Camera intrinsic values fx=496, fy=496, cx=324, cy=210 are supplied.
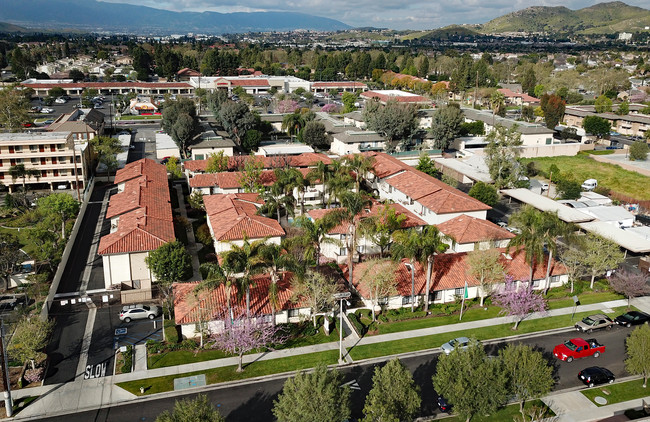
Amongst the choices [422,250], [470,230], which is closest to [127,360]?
[422,250]

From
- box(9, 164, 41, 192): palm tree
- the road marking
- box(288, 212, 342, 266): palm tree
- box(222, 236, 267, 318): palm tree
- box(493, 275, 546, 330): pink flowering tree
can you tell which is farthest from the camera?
box(9, 164, 41, 192): palm tree

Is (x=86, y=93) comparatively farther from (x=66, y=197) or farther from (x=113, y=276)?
(x=113, y=276)

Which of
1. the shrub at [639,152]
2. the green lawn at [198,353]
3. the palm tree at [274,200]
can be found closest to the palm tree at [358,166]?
the palm tree at [274,200]

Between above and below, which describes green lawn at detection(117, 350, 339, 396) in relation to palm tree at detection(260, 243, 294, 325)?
below

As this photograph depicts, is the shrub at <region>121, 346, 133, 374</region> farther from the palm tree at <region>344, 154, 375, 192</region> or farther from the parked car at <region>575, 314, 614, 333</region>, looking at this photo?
the parked car at <region>575, 314, 614, 333</region>

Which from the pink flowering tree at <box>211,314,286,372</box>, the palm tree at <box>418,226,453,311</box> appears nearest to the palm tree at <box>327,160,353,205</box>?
the palm tree at <box>418,226,453,311</box>

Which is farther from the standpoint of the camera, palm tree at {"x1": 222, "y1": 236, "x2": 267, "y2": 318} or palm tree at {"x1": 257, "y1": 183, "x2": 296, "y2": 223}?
palm tree at {"x1": 257, "y1": 183, "x2": 296, "y2": 223}

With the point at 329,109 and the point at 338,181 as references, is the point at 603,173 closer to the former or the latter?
the point at 338,181

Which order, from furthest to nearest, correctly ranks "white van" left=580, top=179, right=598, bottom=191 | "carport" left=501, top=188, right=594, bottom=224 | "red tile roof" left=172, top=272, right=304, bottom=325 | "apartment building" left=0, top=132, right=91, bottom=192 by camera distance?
"white van" left=580, top=179, right=598, bottom=191 < "apartment building" left=0, top=132, right=91, bottom=192 < "carport" left=501, top=188, right=594, bottom=224 < "red tile roof" left=172, top=272, right=304, bottom=325

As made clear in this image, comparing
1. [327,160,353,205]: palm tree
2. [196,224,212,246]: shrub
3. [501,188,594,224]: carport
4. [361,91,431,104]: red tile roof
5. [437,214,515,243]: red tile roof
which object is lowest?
[196,224,212,246]: shrub
